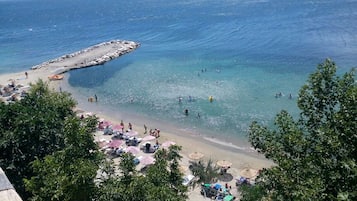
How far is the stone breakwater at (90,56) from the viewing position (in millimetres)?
67938

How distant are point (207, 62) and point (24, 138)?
47.3 m

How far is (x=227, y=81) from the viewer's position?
53.9 meters

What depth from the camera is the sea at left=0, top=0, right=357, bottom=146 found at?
4412cm

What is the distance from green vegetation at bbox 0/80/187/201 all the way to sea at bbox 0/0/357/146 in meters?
21.5

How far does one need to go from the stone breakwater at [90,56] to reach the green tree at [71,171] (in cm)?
5275

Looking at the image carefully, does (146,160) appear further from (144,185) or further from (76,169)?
(76,169)

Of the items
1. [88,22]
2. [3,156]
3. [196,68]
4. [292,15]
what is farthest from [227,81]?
[88,22]

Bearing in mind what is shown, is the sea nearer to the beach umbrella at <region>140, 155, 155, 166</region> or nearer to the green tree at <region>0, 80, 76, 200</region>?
the beach umbrella at <region>140, 155, 155, 166</region>

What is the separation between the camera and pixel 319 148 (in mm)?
10336

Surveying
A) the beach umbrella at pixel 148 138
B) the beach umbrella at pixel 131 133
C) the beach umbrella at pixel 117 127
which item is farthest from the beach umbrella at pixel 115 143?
the beach umbrella at pixel 117 127

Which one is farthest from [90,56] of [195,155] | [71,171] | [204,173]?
[71,171]

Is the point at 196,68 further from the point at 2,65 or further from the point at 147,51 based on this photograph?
the point at 2,65

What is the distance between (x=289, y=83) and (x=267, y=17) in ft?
209

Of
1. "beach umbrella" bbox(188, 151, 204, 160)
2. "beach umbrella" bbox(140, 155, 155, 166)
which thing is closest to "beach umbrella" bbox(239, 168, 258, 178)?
"beach umbrella" bbox(188, 151, 204, 160)
